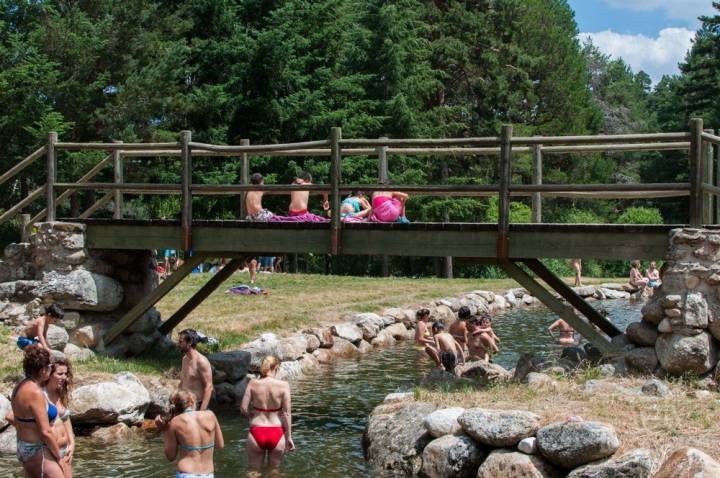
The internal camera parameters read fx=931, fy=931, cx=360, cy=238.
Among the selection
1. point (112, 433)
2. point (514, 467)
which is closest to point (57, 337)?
point (112, 433)

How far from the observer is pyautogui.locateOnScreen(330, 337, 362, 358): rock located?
19266 mm

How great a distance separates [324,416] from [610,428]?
18.3 ft

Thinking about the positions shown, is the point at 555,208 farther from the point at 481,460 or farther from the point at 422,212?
the point at 481,460

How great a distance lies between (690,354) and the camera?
11.1 metres

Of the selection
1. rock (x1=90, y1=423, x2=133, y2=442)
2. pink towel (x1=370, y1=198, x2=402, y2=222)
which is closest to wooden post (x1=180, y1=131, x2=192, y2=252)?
pink towel (x1=370, y1=198, x2=402, y2=222)

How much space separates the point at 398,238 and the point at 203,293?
4.28m

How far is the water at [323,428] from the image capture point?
414 inches

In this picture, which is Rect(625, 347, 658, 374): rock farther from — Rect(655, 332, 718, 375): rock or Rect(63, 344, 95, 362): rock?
Rect(63, 344, 95, 362): rock

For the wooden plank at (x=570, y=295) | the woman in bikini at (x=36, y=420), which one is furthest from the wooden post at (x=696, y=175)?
the woman in bikini at (x=36, y=420)

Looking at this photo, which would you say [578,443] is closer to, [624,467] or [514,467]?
[624,467]

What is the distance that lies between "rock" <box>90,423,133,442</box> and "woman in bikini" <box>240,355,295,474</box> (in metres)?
2.47

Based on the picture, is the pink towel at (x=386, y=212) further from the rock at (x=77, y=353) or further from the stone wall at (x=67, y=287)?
the rock at (x=77, y=353)

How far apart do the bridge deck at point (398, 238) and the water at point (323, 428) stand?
2213 millimetres

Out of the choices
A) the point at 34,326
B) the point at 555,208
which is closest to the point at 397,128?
the point at 555,208
